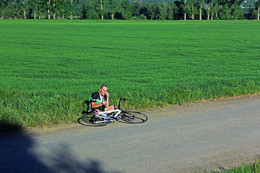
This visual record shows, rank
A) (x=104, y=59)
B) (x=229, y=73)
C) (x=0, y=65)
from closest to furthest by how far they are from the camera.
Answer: (x=229, y=73), (x=0, y=65), (x=104, y=59)

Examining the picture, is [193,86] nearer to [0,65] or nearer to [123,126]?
[123,126]

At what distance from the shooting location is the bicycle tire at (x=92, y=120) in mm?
9289

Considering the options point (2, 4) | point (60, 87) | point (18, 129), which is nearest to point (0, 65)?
point (60, 87)

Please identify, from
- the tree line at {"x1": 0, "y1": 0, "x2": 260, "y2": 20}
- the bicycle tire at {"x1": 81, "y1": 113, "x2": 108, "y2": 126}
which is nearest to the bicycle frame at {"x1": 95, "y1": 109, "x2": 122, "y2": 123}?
the bicycle tire at {"x1": 81, "y1": 113, "x2": 108, "y2": 126}

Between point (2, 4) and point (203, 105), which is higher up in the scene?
point (2, 4)

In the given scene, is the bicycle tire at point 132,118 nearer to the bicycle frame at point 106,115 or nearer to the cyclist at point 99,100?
the bicycle frame at point 106,115

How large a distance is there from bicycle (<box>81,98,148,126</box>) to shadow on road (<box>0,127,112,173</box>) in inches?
68.2

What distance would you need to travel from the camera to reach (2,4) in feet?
493

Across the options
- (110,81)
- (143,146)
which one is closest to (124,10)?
(110,81)

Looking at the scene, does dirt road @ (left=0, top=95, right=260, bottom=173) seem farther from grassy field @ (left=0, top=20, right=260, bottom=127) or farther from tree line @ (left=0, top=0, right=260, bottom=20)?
tree line @ (left=0, top=0, right=260, bottom=20)

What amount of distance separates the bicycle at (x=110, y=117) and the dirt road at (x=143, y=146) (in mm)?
194

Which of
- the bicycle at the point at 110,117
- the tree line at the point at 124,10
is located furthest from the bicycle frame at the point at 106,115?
the tree line at the point at 124,10

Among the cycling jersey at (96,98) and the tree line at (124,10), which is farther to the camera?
the tree line at (124,10)

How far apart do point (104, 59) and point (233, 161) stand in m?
20.3
